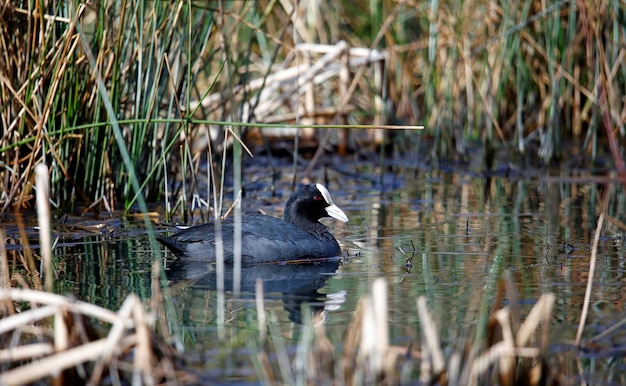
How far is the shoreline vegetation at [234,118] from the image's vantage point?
10.1ft

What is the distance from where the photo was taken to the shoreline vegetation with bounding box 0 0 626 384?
10.1ft

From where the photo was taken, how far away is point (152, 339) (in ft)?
10.4

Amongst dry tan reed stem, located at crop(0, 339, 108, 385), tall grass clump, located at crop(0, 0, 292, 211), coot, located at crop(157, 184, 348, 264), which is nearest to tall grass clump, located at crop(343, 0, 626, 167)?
tall grass clump, located at crop(0, 0, 292, 211)

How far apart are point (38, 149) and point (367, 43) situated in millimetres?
6189

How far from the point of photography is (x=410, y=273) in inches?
198

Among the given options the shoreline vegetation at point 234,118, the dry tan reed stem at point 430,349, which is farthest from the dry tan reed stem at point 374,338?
the dry tan reed stem at point 430,349

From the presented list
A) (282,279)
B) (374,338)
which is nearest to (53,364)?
(374,338)

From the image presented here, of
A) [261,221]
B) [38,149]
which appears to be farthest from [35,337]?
[38,149]

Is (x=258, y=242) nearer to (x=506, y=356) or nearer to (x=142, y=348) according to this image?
(x=142, y=348)

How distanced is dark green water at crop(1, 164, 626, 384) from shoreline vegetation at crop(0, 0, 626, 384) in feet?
0.41

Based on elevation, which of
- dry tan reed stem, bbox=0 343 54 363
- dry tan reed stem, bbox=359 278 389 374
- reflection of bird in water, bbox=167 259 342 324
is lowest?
reflection of bird in water, bbox=167 259 342 324

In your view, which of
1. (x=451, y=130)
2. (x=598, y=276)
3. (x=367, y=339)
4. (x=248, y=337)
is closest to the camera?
(x=367, y=339)

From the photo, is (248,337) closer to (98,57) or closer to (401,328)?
(401,328)

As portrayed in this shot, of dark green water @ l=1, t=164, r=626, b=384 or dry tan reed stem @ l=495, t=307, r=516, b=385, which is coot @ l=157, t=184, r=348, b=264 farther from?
dry tan reed stem @ l=495, t=307, r=516, b=385
